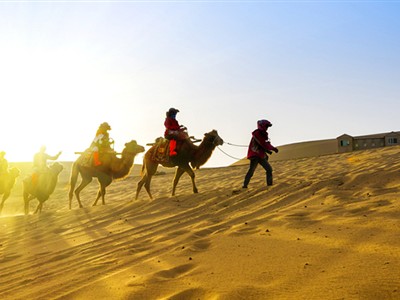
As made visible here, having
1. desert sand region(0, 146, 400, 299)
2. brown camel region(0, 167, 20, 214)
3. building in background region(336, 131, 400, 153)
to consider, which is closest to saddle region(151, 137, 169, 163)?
desert sand region(0, 146, 400, 299)

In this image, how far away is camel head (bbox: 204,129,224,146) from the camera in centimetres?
1362

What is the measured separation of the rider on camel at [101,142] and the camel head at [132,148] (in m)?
0.67

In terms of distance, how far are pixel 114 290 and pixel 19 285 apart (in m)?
1.59

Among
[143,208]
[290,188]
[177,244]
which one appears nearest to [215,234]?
[177,244]

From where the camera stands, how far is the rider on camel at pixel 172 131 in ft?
44.7

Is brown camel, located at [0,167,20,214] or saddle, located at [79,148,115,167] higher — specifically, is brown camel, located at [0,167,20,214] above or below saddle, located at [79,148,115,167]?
below

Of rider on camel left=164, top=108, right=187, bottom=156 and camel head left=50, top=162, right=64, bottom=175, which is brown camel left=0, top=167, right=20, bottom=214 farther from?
rider on camel left=164, top=108, right=187, bottom=156

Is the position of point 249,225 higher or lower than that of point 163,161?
lower

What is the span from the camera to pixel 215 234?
6.59 metres

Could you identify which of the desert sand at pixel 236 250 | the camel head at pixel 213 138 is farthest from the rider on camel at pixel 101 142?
the desert sand at pixel 236 250

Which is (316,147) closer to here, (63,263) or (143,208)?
(143,208)

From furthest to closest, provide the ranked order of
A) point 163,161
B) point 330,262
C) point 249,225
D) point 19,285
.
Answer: point 163,161 < point 249,225 < point 19,285 < point 330,262

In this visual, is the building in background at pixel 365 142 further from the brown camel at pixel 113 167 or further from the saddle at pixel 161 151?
the saddle at pixel 161 151

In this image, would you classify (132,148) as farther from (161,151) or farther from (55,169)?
(55,169)
